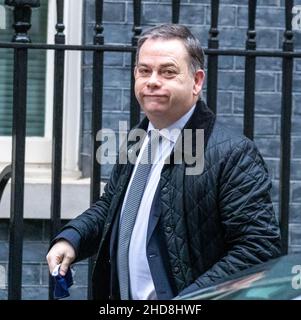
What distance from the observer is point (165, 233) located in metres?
3.86

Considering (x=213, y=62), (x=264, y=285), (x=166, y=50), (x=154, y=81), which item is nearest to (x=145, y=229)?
(x=154, y=81)

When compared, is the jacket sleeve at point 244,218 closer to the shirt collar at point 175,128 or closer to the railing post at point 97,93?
the shirt collar at point 175,128

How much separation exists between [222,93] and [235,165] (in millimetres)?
2559

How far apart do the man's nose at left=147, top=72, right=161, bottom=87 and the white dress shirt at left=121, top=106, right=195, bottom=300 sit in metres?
0.14

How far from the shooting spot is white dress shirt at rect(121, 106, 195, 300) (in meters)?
3.87

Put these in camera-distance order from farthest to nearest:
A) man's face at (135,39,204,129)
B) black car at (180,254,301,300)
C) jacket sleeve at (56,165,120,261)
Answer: jacket sleeve at (56,165,120,261) < man's face at (135,39,204,129) < black car at (180,254,301,300)

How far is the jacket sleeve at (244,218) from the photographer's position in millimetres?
3725

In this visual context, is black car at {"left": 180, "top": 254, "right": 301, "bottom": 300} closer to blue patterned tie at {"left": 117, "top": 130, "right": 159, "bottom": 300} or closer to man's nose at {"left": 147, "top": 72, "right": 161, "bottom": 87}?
blue patterned tie at {"left": 117, "top": 130, "right": 159, "bottom": 300}

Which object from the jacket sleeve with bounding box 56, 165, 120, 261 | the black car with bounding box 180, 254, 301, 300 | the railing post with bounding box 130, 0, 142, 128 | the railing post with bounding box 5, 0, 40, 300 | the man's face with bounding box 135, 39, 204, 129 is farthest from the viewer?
the railing post with bounding box 130, 0, 142, 128

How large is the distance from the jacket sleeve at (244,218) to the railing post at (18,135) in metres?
1.19

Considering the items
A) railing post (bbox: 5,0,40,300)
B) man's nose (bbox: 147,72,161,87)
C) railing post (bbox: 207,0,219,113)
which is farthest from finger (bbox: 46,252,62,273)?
railing post (bbox: 207,0,219,113)

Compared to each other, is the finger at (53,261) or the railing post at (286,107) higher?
the railing post at (286,107)

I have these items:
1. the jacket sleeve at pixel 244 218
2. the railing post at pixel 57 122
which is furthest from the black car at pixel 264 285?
the railing post at pixel 57 122

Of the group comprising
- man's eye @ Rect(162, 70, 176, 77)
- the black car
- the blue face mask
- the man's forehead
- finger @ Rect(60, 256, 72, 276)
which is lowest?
the blue face mask
